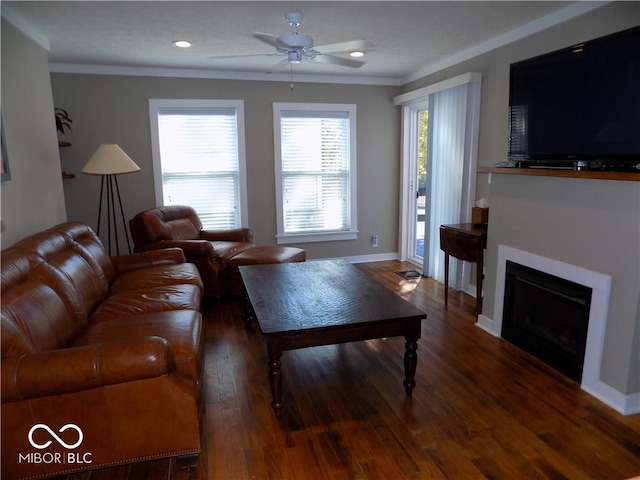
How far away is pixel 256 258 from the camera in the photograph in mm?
3977

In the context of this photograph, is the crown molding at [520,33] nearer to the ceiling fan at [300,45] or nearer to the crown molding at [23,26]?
the ceiling fan at [300,45]

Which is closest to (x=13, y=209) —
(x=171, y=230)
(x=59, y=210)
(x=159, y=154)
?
(x=59, y=210)

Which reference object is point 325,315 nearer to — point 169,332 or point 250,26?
point 169,332

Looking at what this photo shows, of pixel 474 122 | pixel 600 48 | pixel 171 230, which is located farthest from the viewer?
pixel 171 230

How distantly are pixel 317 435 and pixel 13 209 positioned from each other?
237cm

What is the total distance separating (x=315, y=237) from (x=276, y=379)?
3330mm

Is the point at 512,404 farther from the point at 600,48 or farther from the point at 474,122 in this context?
the point at 474,122

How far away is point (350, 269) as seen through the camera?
3266 millimetres

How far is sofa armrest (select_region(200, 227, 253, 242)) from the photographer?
4594mm

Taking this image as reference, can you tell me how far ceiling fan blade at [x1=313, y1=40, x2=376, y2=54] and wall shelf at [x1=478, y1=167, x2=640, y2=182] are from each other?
1.27 meters

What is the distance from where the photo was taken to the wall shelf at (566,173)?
2107 millimetres

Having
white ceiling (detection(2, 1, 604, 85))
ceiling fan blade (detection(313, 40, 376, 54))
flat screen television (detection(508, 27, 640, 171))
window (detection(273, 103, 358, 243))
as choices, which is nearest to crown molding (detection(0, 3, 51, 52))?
white ceiling (detection(2, 1, 604, 85))

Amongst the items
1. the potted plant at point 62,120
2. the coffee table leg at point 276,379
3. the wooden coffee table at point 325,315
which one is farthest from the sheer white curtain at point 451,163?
the potted plant at point 62,120

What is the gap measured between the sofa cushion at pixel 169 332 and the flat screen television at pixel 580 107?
239cm
